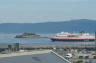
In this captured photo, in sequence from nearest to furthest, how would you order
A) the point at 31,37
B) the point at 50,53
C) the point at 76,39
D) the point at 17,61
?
1. the point at 17,61
2. the point at 50,53
3. the point at 76,39
4. the point at 31,37

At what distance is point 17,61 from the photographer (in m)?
16.5

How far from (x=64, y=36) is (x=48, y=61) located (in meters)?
117

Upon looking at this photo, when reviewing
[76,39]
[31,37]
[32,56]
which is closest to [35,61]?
[32,56]

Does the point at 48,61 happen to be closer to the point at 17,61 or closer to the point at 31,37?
the point at 17,61

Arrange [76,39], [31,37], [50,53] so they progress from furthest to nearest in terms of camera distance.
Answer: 1. [31,37]
2. [76,39]
3. [50,53]

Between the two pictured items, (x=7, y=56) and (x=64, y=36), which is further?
(x=64, y=36)

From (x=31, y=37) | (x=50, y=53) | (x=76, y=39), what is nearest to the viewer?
(x=50, y=53)

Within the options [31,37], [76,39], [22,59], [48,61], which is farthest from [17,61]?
[31,37]

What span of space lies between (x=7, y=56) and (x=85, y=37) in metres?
117

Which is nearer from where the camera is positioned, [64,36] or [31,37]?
[64,36]

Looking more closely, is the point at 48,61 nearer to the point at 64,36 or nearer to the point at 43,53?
the point at 43,53

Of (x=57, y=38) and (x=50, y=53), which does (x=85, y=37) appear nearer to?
(x=57, y=38)

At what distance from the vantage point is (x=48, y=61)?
55.9 feet

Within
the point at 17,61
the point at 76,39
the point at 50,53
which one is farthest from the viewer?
the point at 76,39
